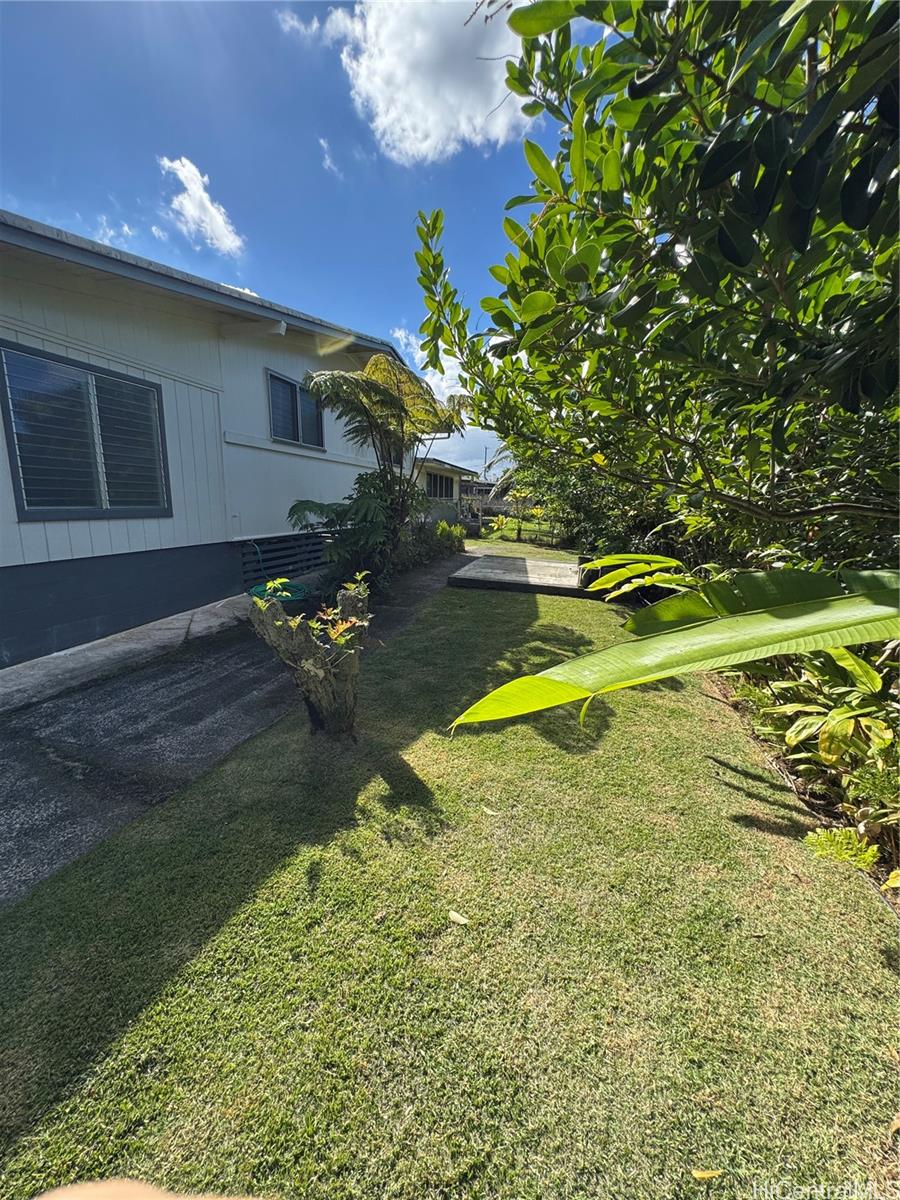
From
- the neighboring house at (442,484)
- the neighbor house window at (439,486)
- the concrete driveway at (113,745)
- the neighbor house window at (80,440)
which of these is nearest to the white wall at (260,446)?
the neighbor house window at (80,440)

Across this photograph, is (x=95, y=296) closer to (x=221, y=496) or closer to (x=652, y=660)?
(x=221, y=496)

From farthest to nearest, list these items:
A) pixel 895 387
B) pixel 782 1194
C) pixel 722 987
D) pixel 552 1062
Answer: pixel 722 987 < pixel 552 1062 < pixel 782 1194 < pixel 895 387

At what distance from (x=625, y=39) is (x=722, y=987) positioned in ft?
8.83

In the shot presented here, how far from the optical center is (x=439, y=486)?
2100cm

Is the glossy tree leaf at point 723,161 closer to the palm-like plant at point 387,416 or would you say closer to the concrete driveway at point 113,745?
the concrete driveway at point 113,745

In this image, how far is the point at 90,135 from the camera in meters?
4.97

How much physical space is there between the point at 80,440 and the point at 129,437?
0.60m

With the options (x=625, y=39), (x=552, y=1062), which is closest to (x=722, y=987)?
(x=552, y=1062)

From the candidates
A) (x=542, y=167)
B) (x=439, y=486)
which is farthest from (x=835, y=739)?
(x=439, y=486)

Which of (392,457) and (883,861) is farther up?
(392,457)

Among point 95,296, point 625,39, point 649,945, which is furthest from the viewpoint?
point 95,296

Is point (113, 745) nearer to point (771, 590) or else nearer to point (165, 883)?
point (165, 883)

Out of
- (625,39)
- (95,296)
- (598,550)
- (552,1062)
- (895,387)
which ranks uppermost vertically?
(95,296)

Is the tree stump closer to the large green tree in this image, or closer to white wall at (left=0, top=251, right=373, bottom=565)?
the large green tree
